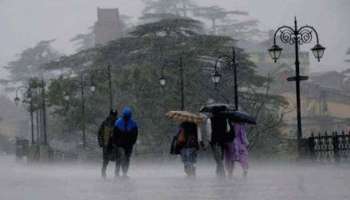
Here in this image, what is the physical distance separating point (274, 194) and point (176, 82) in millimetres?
33040

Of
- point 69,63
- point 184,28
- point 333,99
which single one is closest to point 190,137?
point 184,28

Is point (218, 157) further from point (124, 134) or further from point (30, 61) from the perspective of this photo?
point (30, 61)

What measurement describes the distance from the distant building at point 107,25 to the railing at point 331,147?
74656mm

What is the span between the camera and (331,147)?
2092cm

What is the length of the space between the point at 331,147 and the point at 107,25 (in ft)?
250

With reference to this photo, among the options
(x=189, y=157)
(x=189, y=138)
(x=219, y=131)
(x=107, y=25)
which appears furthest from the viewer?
(x=107, y=25)

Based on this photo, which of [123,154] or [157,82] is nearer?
[123,154]

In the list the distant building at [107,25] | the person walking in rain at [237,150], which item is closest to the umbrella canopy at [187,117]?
the person walking in rain at [237,150]

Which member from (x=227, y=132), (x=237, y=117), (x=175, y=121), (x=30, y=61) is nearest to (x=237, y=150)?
(x=227, y=132)

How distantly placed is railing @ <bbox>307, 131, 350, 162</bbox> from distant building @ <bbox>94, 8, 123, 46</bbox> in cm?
7466

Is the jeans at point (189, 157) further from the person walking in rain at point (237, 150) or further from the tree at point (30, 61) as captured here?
the tree at point (30, 61)

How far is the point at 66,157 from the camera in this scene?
3425 cm

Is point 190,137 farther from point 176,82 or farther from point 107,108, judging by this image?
point 107,108

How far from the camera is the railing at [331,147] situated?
798 inches
